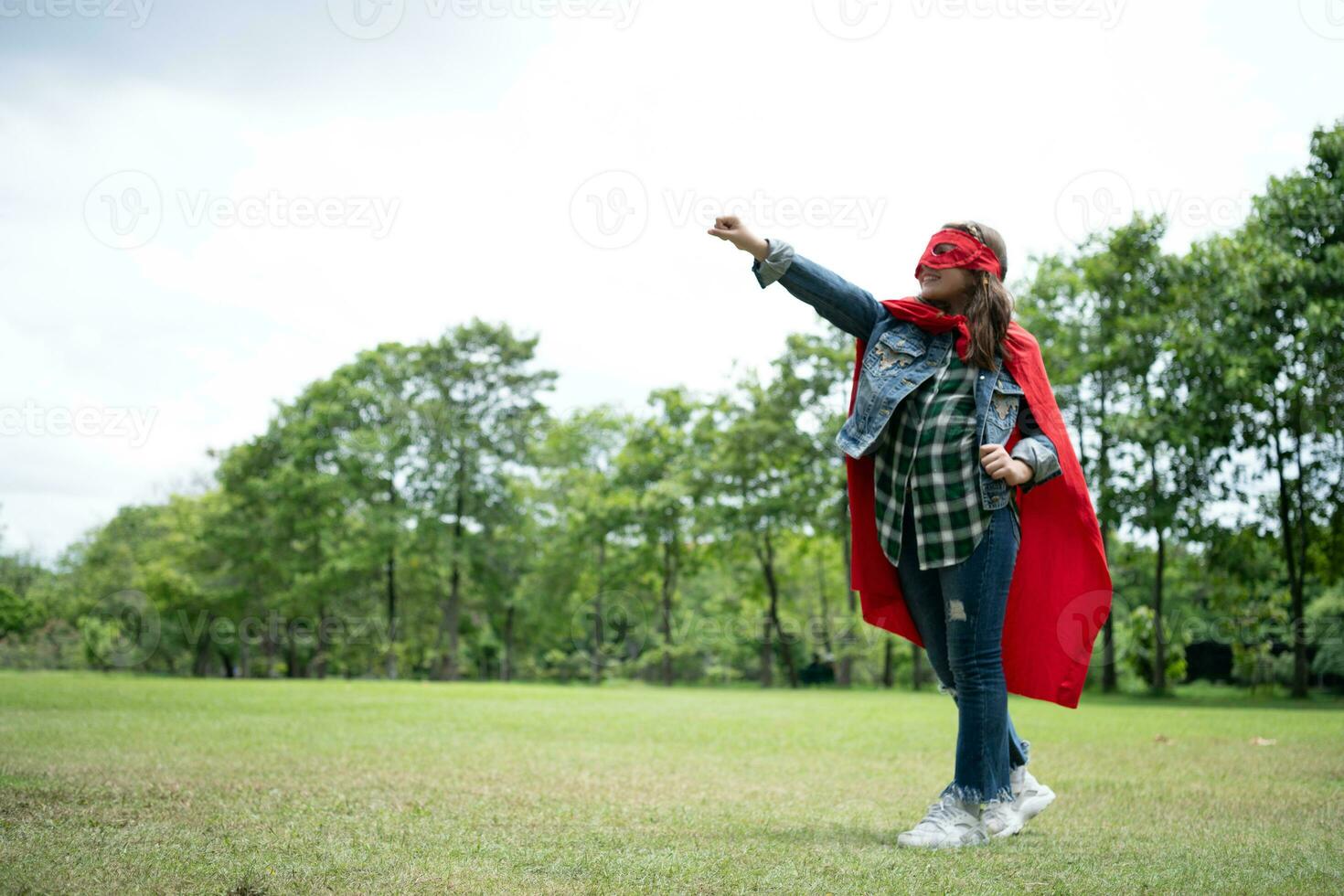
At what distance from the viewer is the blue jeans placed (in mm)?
3398

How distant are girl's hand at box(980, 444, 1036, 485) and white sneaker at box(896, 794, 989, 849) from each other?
1107 millimetres

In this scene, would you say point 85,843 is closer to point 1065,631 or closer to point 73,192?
point 1065,631

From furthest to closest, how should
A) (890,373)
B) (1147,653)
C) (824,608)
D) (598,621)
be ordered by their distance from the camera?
(824,608), (598,621), (1147,653), (890,373)

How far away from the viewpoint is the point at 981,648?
3.42m

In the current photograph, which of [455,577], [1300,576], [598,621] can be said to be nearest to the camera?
[1300,576]

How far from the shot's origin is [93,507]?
51.2 m

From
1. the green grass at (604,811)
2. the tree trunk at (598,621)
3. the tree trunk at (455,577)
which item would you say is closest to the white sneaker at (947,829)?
the green grass at (604,811)

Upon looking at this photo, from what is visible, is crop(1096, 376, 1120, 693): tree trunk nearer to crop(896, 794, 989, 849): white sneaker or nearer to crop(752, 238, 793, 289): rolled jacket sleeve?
crop(896, 794, 989, 849): white sneaker

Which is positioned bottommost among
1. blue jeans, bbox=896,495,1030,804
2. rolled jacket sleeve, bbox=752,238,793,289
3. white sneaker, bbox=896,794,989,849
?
white sneaker, bbox=896,794,989,849

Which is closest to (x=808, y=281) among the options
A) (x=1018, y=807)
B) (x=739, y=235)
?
(x=739, y=235)

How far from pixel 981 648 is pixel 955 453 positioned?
0.66 metres

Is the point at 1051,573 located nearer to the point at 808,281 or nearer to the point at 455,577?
the point at 808,281

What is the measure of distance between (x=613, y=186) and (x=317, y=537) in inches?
1166

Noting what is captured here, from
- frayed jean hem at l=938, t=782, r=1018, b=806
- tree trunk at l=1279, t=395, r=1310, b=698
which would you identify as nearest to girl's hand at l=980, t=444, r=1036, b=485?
frayed jean hem at l=938, t=782, r=1018, b=806
